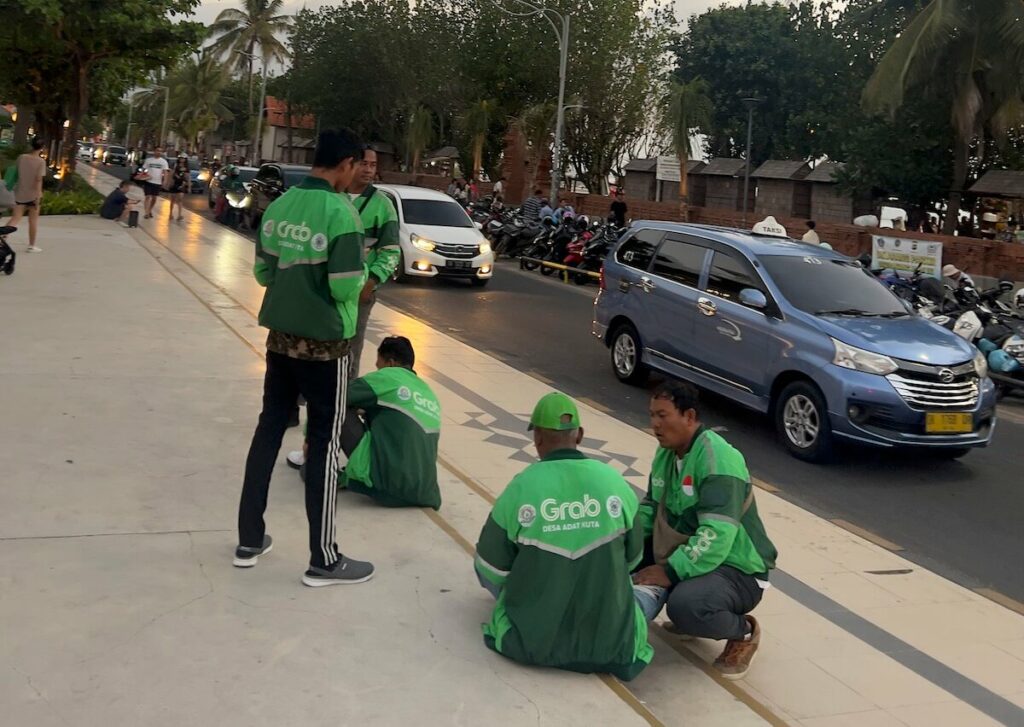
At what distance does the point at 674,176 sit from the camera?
4131cm

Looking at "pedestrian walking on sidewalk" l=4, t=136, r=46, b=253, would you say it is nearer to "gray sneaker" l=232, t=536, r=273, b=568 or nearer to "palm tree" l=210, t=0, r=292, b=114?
"gray sneaker" l=232, t=536, r=273, b=568

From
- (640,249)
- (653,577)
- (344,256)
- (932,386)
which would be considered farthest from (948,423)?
(344,256)

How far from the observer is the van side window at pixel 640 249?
11.5 meters

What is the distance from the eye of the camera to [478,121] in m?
49.2

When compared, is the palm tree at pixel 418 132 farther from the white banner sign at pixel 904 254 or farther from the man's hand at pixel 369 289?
→ the man's hand at pixel 369 289

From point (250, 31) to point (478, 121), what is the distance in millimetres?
35610

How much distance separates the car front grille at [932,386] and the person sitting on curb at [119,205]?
19920mm

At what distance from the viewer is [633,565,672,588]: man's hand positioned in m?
4.73

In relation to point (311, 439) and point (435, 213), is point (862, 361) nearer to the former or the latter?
point (311, 439)

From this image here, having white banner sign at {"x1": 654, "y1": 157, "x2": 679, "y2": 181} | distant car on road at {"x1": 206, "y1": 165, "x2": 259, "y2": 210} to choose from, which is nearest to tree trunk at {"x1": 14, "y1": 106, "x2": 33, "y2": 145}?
distant car on road at {"x1": 206, "y1": 165, "x2": 259, "y2": 210}

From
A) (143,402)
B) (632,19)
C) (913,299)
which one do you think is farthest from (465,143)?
(143,402)

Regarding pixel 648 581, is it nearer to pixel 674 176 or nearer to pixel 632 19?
pixel 674 176

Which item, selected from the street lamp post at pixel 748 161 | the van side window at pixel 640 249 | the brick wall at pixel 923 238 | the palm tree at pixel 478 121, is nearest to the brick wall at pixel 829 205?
the street lamp post at pixel 748 161

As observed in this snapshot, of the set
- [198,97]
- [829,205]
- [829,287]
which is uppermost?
[198,97]
